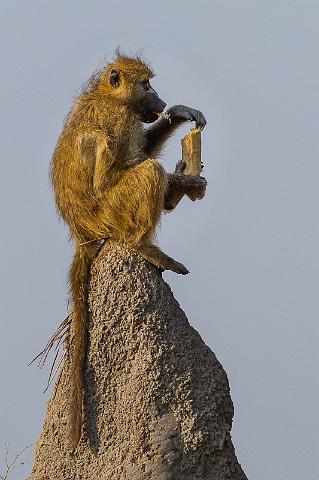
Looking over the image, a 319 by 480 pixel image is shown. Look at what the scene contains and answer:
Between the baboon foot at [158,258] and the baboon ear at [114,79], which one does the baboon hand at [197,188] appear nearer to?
the baboon foot at [158,258]

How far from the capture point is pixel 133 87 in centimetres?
853

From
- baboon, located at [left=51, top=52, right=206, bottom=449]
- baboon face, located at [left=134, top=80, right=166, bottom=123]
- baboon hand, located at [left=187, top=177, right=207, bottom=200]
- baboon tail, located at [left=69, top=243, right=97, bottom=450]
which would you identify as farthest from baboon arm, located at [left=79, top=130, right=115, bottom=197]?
baboon hand, located at [left=187, top=177, right=207, bottom=200]

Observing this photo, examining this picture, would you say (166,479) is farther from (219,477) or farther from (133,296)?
(133,296)

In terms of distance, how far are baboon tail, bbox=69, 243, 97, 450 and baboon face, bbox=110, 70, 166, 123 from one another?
1.22 m

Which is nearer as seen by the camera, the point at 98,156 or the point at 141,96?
the point at 98,156

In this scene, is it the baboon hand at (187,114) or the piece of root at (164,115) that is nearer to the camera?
the baboon hand at (187,114)

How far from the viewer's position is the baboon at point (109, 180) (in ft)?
25.5

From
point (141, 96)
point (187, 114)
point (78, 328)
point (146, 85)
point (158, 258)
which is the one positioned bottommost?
point (78, 328)

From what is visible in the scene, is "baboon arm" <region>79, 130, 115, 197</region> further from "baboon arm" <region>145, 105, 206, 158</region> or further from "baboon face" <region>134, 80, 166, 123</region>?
"baboon arm" <region>145, 105, 206, 158</region>

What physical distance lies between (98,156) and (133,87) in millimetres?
845

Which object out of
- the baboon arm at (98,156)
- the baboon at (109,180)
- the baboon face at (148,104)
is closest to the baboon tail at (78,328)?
the baboon at (109,180)

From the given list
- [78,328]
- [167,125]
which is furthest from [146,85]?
[78,328]

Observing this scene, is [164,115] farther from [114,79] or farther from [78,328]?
[78,328]

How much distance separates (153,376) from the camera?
24.6 ft
